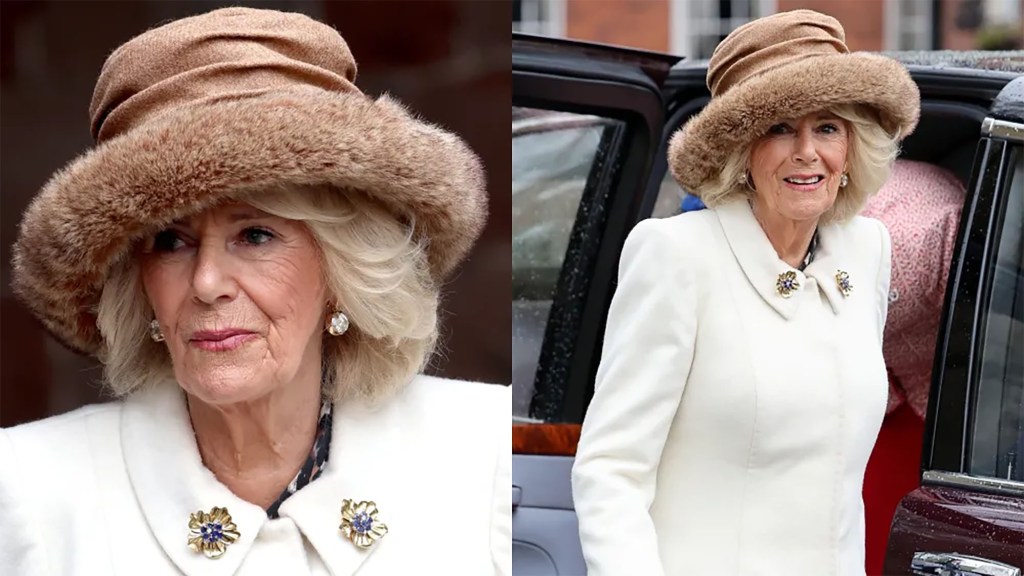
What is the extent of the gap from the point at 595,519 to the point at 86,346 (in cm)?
83

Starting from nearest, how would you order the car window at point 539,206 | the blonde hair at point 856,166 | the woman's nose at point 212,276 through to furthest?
the woman's nose at point 212,276 → the blonde hair at point 856,166 → the car window at point 539,206

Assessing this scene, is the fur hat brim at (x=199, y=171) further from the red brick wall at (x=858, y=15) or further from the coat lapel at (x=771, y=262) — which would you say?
the red brick wall at (x=858, y=15)

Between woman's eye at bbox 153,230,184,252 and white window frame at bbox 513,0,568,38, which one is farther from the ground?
white window frame at bbox 513,0,568,38

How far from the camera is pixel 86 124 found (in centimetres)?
263

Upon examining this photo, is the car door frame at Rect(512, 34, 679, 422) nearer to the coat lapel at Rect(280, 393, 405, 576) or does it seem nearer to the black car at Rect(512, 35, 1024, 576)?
the black car at Rect(512, 35, 1024, 576)

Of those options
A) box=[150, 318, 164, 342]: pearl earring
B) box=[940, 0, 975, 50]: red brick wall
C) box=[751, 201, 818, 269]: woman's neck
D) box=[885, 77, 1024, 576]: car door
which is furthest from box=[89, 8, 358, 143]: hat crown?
box=[940, 0, 975, 50]: red brick wall

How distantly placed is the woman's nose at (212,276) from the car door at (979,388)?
3.50 ft

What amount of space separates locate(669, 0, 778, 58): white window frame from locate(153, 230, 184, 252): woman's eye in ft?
3.41

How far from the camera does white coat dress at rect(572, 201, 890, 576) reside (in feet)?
6.45

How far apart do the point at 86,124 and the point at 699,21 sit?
1.22m

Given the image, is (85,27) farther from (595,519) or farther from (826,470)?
(826,470)

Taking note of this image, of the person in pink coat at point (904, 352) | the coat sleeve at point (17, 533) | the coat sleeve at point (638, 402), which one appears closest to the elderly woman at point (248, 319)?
the coat sleeve at point (17, 533)

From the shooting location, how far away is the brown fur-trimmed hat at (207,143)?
173cm

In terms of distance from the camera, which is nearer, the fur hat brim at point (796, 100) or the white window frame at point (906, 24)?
the fur hat brim at point (796, 100)
